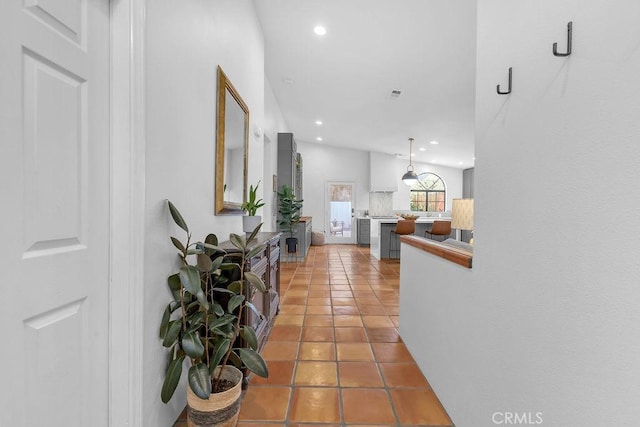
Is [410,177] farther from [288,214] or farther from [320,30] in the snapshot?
[320,30]

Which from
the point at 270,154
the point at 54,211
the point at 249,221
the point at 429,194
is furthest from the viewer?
the point at 429,194

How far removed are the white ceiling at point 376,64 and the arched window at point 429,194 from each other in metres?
2.80

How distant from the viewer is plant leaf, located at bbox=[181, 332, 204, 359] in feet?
3.93

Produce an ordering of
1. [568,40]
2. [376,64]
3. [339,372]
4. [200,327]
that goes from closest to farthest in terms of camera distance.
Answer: [568,40]
[200,327]
[339,372]
[376,64]

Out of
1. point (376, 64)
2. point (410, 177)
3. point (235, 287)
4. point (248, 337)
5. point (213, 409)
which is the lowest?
point (213, 409)

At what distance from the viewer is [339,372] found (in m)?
1.91

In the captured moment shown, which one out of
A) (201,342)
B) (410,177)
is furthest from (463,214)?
(410,177)

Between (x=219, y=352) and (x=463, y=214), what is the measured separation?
1908 millimetres

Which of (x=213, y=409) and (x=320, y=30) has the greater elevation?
(x=320, y=30)

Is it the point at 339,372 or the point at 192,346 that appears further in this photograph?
the point at 339,372

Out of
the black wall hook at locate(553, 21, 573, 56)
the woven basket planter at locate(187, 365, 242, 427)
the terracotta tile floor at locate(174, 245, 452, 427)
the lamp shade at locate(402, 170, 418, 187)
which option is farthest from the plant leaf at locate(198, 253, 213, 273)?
the lamp shade at locate(402, 170, 418, 187)

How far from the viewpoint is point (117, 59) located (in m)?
1.11

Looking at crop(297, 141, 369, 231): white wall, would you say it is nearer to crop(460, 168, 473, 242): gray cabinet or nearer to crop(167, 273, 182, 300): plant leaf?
crop(460, 168, 473, 242): gray cabinet

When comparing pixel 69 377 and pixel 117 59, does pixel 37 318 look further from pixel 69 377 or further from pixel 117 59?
pixel 117 59
